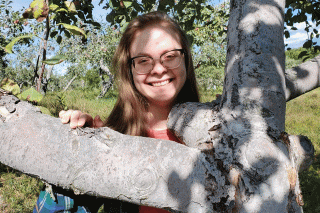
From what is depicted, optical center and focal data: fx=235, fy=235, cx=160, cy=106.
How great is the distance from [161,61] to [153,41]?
150 mm

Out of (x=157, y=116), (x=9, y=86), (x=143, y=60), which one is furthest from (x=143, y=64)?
(x=9, y=86)

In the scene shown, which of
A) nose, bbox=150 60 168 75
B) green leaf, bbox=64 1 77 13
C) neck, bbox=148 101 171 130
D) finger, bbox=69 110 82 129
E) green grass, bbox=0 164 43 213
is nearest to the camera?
finger, bbox=69 110 82 129

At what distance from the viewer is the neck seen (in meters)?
1.81

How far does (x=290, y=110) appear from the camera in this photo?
9047 millimetres

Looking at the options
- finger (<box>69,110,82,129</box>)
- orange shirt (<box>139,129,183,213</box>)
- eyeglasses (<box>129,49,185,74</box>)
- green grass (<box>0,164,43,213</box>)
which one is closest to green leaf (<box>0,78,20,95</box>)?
finger (<box>69,110,82,129</box>)

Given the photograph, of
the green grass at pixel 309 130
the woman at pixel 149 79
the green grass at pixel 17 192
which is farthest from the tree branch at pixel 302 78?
the green grass at pixel 17 192

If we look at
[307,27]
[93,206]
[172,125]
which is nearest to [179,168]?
[172,125]

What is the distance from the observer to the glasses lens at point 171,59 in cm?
154

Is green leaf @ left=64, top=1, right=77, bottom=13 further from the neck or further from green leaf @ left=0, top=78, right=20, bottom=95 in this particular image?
the neck

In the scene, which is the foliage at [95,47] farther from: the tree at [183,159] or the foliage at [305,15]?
the tree at [183,159]

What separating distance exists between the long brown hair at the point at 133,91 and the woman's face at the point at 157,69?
0.18m

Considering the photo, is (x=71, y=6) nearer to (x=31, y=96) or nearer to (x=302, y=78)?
(x=31, y=96)

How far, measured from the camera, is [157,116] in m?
1.85

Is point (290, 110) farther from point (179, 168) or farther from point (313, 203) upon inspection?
point (179, 168)
